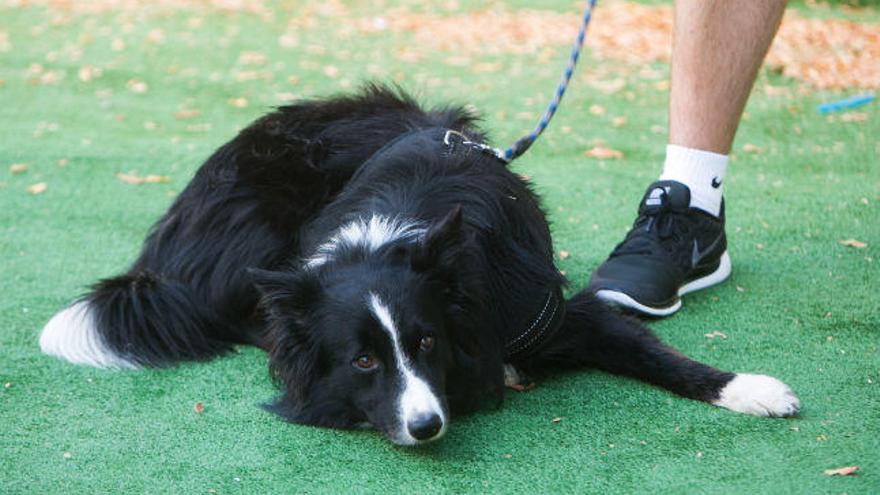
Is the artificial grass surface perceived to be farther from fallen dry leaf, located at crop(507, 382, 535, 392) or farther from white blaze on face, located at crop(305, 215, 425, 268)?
white blaze on face, located at crop(305, 215, 425, 268)

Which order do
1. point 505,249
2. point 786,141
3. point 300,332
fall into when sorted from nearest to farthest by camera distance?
point 300,332 → point 505,249 → point 786,141

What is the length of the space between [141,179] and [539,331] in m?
2.89

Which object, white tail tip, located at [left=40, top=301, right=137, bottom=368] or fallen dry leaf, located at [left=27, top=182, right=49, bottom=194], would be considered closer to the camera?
white tail tip, located at [left=40, top=301, right=137, bottom=368]

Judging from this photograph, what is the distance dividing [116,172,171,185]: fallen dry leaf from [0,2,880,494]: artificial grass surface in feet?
0.16

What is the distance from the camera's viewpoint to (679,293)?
3.47 meters

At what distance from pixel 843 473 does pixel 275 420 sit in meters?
1.45

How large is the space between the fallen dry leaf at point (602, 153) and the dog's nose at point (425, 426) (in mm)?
3090

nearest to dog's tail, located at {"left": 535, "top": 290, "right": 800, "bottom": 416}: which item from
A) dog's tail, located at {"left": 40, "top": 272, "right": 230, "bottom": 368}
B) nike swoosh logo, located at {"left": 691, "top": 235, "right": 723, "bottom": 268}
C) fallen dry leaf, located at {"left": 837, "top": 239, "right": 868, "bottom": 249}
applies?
nike swoosh logo, located at {"left": 691, "top": 235, "right": 723, "bottom": 268}

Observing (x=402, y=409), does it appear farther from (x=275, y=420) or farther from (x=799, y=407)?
(x=799, y=407)

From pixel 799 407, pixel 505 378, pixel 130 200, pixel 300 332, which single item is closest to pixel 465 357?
pixel 505 378

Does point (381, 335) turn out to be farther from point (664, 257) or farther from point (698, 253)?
point (698, 253)

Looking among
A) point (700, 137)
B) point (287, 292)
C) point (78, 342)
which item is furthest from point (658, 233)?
point (78, 342)

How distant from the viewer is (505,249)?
9.71ft

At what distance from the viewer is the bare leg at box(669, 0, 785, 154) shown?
344 centimetres
